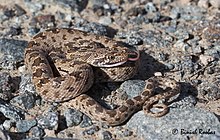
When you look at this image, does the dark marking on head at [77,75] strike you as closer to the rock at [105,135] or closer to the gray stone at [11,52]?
the rock at [105,135]

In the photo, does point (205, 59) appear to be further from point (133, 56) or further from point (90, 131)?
point (90, 131)

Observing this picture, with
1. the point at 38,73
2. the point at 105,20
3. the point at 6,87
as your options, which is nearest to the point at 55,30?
the point at 105,20

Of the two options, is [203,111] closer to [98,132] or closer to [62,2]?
[98,132]

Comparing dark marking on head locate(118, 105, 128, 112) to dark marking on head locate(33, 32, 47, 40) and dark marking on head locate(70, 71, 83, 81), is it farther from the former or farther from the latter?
dark marking on head locate(33, 32, 47, 40)

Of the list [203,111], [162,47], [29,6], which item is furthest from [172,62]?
[29,6]

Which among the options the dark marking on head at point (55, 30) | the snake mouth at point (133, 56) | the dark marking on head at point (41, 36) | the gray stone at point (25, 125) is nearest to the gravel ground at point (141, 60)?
the gray stone at point (25, 125)

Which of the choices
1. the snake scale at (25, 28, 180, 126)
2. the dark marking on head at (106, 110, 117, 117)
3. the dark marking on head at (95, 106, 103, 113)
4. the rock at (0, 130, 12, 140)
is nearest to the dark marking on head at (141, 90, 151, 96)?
the snake scale at (25, 28, 180, 126)

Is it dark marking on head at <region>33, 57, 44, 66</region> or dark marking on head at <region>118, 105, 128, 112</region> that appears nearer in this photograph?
dark marking on head at <region>118, 105, 128, 112</region>
